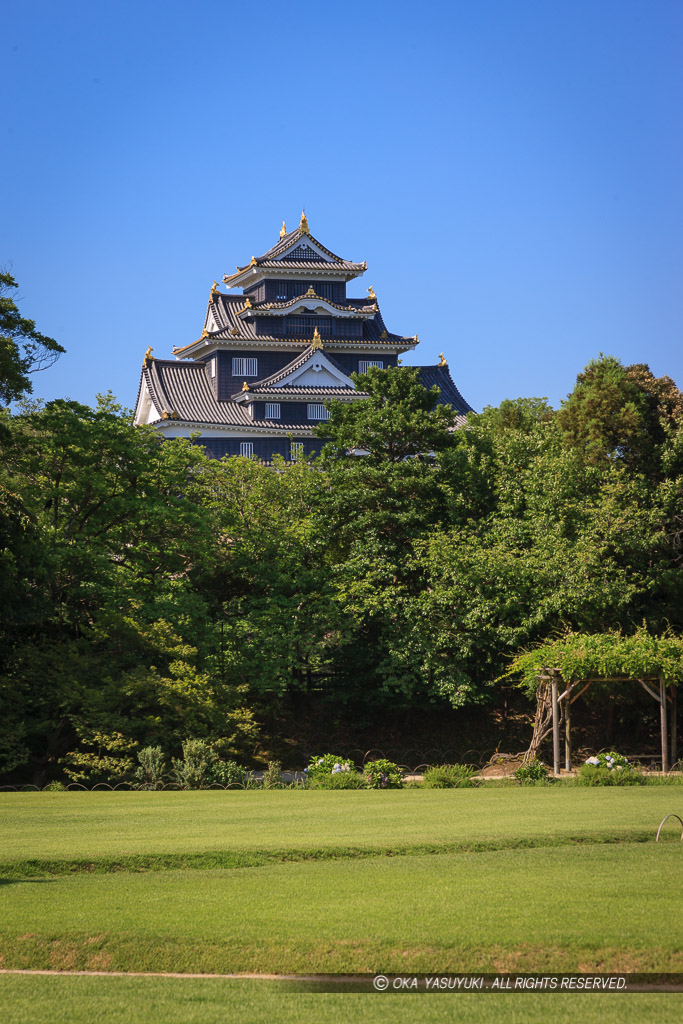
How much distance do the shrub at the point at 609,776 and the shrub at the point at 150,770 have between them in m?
8.51

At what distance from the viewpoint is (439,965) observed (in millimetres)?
7711

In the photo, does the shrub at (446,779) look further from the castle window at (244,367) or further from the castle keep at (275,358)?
the castle window at (244,367)

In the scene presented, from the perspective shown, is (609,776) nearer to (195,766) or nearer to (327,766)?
(327,766)

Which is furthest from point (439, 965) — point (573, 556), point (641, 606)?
point (641, 606)

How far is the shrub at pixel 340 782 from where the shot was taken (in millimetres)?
21578

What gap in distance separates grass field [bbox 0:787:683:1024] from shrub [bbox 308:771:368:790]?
6.22 m

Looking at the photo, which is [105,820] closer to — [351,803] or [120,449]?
[351,803]

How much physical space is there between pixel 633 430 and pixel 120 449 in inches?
501

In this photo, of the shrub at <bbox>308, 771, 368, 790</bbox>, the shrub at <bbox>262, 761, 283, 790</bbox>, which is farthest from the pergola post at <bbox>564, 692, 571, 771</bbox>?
the shrub at <bbox>262, 761, 283, 790</bbox>

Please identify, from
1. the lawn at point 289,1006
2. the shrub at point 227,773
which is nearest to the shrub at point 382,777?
the shrub at point 227,773

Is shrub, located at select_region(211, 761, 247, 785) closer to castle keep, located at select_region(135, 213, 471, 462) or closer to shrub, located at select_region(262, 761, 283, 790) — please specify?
shrub, located at select_region(262, 761, 283, 790)

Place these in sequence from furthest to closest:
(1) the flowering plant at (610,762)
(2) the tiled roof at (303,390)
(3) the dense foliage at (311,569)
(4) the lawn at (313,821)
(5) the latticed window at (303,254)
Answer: (5) the latticed window at (303,254) → (2) the tiled roof at (303,390) → (3) the dense foliage at (311,569) → (1) the flowering plant at (610,762) → (4) the lawn at (313,821)

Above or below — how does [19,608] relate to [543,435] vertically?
below

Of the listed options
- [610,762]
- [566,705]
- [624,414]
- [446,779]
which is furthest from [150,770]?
[624,414]
